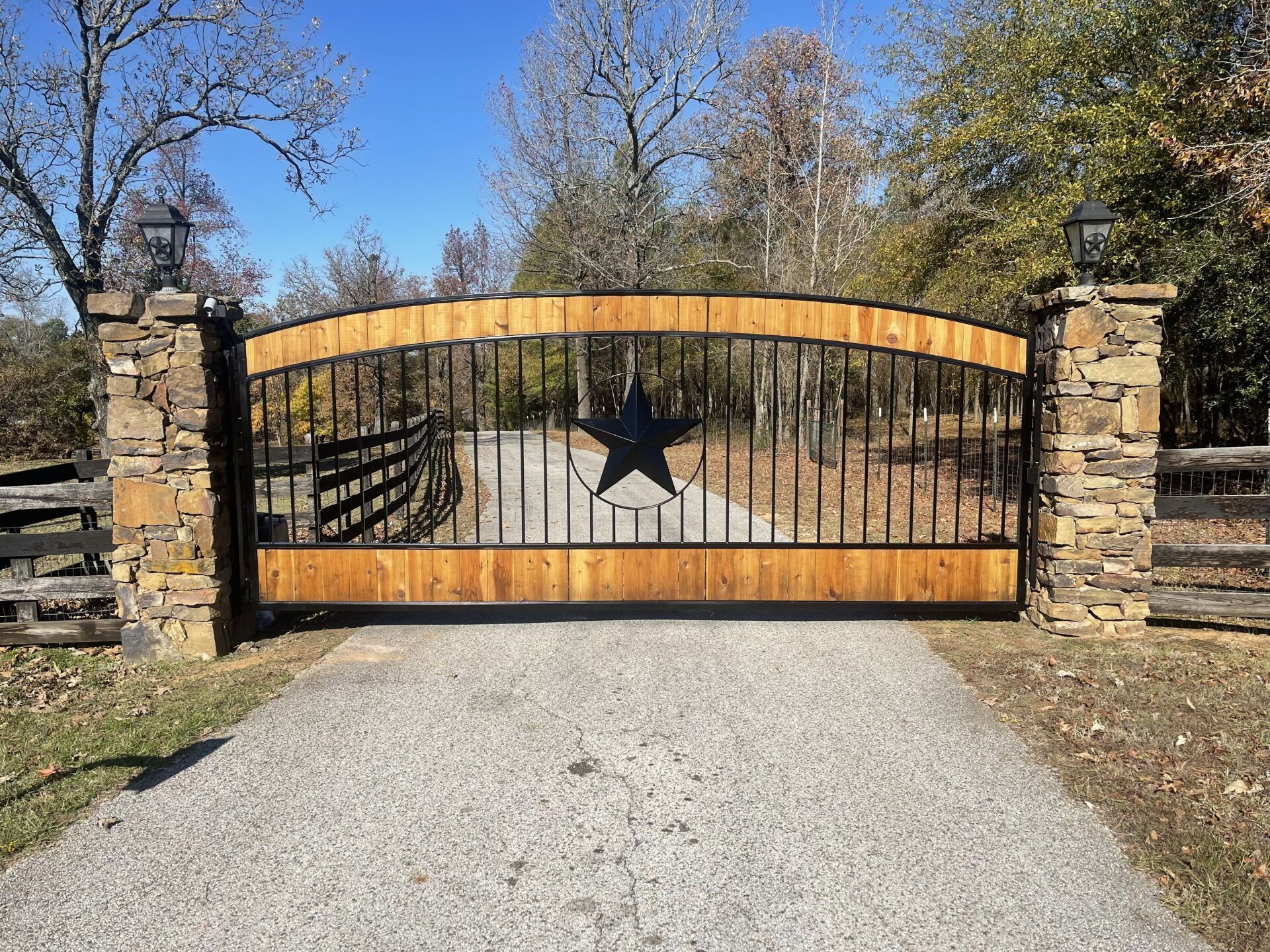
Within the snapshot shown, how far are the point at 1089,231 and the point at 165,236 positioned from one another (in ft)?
20.0

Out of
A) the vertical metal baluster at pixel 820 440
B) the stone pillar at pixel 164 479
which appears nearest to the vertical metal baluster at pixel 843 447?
the vertical metal baluster at pixel 820 440

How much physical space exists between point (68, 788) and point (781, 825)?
3086mm

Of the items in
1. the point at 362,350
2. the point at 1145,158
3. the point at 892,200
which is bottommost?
the point at 362,350

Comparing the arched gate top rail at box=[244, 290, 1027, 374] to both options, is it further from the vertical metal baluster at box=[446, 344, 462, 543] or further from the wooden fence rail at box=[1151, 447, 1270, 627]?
the wooden fence rail at box=[1151, 447, 1270, 627]

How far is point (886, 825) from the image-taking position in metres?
3.05

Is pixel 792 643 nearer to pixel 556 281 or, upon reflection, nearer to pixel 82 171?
pixel 82 171

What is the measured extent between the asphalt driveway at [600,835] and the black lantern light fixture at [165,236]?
292cm

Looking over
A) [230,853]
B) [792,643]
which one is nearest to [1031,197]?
[792,643]

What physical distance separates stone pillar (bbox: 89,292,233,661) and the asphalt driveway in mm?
1250

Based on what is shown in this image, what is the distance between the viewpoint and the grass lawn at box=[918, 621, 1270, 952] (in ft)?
8.79

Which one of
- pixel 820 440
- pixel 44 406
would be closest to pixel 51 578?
pixel 820 440

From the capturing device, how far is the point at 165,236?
198 inches

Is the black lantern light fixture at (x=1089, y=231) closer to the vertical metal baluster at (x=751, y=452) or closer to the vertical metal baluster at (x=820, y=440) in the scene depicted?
the vertical metal baluster at (x=820, y=440)

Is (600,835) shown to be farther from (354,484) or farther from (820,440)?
(354,484)
